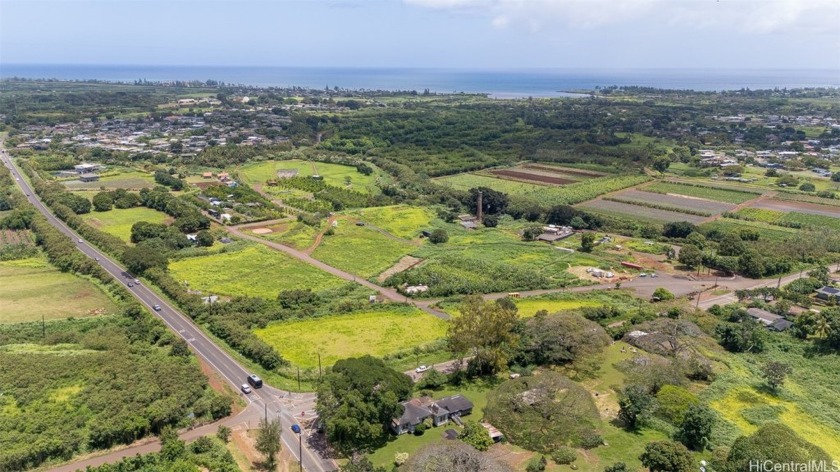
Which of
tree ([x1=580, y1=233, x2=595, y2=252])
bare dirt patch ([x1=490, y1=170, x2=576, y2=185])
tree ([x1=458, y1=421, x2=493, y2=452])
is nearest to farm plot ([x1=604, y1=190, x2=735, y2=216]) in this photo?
bare dirt patch ([x1=490, y1=170, x2=576, y2=185])

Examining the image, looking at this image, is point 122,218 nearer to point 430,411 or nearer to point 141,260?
point 141,260

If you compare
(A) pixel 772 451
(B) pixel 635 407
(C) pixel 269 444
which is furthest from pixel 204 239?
(A) pixel 772 451

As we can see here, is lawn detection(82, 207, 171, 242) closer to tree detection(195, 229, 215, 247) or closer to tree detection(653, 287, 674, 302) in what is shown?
tree detection(195, 229, 215, 247)

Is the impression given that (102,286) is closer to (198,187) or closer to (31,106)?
(198,187)

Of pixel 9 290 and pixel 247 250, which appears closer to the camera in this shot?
pixel 9 290

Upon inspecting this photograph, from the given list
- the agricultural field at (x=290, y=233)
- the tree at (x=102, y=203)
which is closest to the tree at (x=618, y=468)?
the agricultural field at (x=290, y=233)

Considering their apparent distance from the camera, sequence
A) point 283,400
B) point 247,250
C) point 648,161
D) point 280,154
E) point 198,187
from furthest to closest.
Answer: point 280,154 < point 648,161 < point 198,187 < point 247,250 < point 283,400

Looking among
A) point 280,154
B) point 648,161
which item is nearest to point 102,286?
point 280,154

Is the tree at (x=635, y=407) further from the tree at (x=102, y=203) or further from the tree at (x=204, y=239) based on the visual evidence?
the tree at (x=102, y=203)
